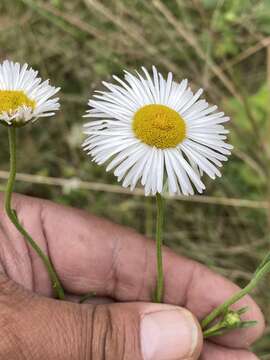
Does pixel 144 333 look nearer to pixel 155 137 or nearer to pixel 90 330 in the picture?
pixel 90 330

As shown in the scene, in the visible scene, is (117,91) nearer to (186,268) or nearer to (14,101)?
(14,101)

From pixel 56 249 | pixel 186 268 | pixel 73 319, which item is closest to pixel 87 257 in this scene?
pixel 56 249

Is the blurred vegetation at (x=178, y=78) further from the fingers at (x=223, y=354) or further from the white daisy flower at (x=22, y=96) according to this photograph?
the white daisy flower at (x=22, y=96)

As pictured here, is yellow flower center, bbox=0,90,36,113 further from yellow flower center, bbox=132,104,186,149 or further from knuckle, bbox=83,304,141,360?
knuckle, bbox=83,304,141,360

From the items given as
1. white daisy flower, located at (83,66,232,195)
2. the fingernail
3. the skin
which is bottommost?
the fingernail

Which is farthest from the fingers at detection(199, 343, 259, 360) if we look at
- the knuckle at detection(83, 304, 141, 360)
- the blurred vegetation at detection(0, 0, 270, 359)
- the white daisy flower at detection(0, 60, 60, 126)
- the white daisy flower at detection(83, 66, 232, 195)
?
the white daisy flower at detection(0, 60, 60, 126)

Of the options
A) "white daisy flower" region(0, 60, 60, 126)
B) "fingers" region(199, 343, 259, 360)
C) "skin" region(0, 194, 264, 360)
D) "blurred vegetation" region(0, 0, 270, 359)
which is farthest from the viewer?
"blurred vegetation" region(0, 0, 270, 359)
